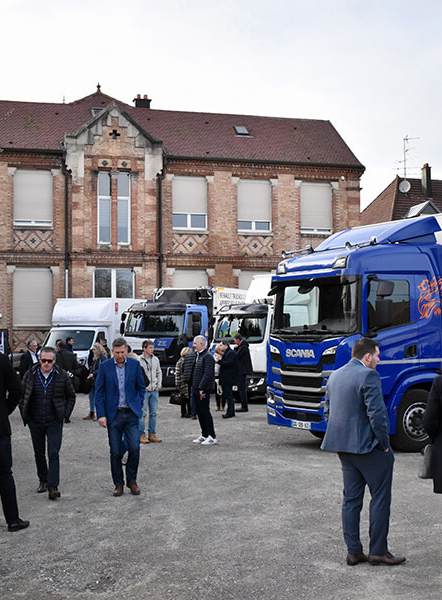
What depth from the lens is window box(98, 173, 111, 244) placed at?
31109mm

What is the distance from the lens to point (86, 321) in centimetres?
2438

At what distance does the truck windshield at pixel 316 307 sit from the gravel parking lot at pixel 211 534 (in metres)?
1.99

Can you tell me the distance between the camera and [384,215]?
39969 millimetres

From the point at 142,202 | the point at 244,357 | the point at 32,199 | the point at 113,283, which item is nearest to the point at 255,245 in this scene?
the point at 142,202

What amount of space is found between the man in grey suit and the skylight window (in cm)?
2979

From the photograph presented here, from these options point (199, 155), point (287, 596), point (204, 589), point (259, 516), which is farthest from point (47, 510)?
point (199, 155)

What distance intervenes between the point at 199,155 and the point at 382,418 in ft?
90.3

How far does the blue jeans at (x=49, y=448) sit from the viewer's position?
8.82m

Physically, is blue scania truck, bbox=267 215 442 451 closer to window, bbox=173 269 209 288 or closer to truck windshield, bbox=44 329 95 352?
truck windshield, bbox=44 329 95 352

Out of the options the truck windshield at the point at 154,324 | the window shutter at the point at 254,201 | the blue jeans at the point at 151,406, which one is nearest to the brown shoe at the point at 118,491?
the blue jeans at the point at 151,406

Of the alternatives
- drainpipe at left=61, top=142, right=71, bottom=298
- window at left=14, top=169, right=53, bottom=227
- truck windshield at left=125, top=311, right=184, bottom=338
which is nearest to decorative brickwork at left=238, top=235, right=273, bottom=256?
drainpipe at left=61, top=142, right=71, bottom=298

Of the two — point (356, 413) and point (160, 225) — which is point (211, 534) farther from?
point (160, 225)

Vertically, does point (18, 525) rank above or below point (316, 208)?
below

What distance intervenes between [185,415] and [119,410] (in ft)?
26.3
